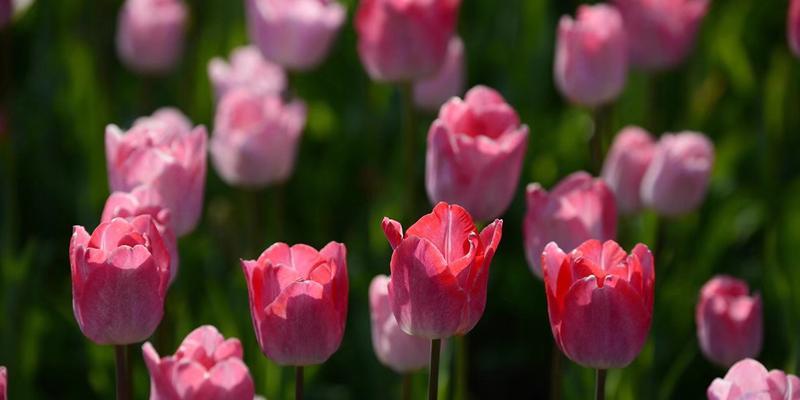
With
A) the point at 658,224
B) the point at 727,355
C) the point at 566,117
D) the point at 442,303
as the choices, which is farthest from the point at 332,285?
the point at 566,117

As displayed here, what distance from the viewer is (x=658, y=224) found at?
218 cm

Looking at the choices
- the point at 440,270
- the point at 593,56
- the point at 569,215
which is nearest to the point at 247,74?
the point at 593,56

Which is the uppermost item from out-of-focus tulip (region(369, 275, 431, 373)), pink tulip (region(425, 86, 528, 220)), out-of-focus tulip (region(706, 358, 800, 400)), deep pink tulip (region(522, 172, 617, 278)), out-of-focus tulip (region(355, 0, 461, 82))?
out-of-focus tulip (region(355, 0, 461, 82))

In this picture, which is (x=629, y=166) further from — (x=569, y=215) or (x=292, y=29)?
(x=292, y=29)

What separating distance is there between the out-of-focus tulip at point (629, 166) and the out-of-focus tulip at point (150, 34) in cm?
103

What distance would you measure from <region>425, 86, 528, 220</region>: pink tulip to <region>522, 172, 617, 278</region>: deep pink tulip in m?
0.05

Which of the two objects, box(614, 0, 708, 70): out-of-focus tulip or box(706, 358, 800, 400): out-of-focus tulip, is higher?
box(614, 0, 708, 70): out-of-focus tulip

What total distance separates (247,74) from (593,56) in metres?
0.66

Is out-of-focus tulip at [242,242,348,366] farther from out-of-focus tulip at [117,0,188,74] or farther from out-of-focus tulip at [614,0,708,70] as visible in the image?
out-of-focus tulip at [117,0,188,74]

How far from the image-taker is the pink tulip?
1603mm

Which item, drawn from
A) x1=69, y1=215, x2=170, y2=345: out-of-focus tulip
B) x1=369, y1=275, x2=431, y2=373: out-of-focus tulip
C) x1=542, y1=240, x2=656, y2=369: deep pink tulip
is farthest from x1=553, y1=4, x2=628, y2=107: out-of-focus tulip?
x1=69, y1=215, x2=170, y2=345: out-of-focus tulip

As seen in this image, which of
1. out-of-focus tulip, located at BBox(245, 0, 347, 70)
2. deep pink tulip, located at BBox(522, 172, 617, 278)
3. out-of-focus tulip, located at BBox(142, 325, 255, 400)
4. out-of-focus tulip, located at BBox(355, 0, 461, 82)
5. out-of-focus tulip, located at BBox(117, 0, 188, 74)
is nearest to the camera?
out-of-focus tulip, located at BBox(142, 325, 255, 400)

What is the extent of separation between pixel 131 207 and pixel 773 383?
73cm

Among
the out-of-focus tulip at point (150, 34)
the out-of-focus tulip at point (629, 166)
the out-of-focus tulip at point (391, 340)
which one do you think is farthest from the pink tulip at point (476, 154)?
the out-of-focus tulip at point (150, 34)
